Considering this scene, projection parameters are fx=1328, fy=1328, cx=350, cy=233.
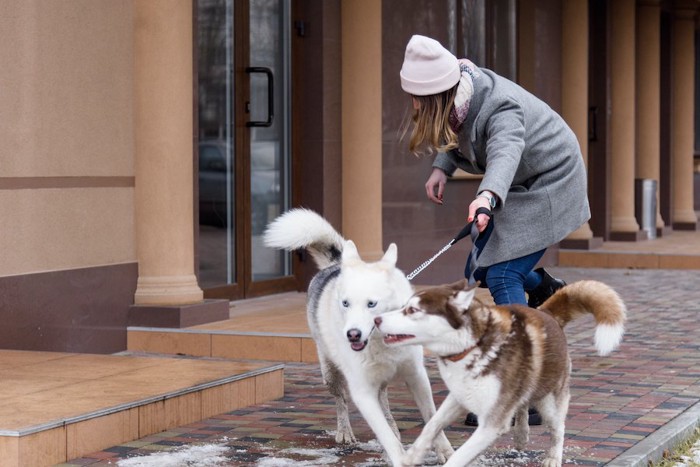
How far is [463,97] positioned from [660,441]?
1.61m

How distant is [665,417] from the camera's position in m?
6.03

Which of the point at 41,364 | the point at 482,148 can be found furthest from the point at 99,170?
the point at 482,148

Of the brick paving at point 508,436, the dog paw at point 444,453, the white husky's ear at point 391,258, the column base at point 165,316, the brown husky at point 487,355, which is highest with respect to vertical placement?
the white husky's ear at point 391,258

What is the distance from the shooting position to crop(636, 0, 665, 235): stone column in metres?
19.2

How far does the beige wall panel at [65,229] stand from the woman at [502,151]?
106 inches

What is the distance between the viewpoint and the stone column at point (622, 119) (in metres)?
17.5

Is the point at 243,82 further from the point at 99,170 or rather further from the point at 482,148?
the point at 482,148

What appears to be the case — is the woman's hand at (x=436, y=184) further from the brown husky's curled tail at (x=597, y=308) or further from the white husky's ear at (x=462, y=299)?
the white husky's ear at (x=462, y=299)

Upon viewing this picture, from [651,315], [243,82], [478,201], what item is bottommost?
[651,315]

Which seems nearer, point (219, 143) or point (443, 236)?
point (219, 143)

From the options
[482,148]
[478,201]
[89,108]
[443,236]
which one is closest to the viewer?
[478,201]

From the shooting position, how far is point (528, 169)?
562cm

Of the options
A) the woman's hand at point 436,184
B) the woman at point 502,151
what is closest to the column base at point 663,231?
the woman at point 502,151

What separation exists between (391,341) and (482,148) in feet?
4.39
